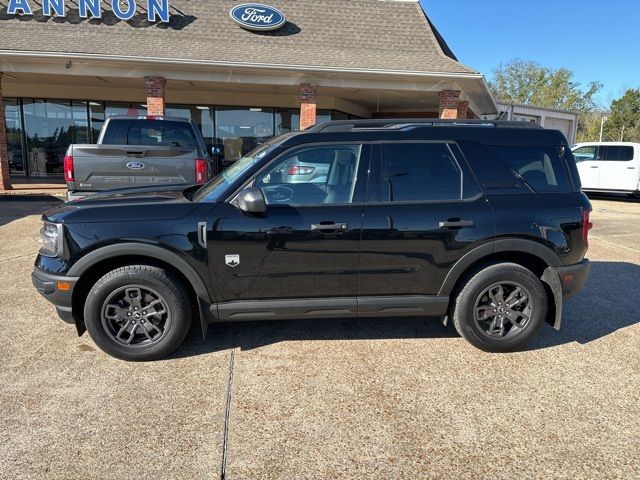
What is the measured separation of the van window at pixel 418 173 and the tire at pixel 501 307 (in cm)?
74

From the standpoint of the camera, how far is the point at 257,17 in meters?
13.9

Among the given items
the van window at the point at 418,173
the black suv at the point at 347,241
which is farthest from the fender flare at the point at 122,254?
the van window at the point at 418,173

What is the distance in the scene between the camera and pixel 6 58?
11695 millimetres

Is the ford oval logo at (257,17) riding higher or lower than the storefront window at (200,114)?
higher

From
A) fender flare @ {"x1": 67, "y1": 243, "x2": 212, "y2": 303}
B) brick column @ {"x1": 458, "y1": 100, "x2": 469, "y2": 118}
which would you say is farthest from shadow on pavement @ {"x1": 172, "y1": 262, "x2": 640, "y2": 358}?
brick column @ {"x1": 458, "y1": 100, "x2": 469, "y2": 118}

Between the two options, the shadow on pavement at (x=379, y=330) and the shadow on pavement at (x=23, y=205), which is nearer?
the shadow on pavement at (x=379, y=330)

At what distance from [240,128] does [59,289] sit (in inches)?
590

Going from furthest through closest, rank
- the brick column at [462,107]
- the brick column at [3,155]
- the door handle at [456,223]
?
1. the brick column at [462,107]
2. the brick column at [3,155]
3. the door handle at [456,223]

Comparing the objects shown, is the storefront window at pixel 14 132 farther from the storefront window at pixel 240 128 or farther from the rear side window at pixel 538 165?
the rear side window at pixel 538 165

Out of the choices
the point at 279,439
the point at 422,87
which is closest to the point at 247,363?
the point at 279,439

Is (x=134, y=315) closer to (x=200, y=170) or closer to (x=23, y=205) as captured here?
(x=200, y=170)

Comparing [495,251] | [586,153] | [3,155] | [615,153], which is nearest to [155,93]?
[3,155]

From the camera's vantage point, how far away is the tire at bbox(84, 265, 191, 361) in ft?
11.0

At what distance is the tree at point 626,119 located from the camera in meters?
47.4
